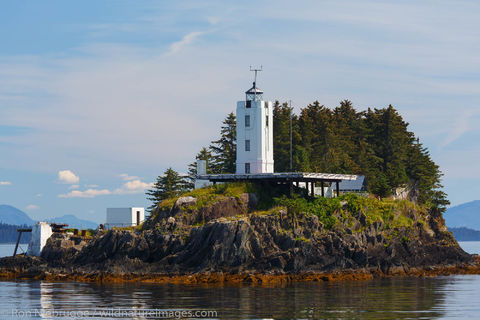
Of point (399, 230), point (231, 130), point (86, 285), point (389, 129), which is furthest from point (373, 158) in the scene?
point (86, 285)

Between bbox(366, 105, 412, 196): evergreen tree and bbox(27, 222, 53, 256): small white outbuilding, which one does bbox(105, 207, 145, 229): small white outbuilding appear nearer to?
bbox(27, 222, 53, 256): small white outbuilding

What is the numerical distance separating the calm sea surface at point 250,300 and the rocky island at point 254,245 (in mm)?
4702

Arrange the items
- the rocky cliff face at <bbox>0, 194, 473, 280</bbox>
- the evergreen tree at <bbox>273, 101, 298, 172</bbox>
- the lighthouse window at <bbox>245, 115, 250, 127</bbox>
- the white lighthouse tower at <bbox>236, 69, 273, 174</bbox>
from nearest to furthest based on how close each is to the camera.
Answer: the rocky cliff face at <bbox>0, 194, 473, 280</bbox> → the white lighthouse tower at <bbox>236, 69, 273, 174</bbox> → the lighthouse window at <bbox>245, 115, 250, 127</bbox> → the evergreen tree at <bbox>273, 101, 298, 172</bbox>

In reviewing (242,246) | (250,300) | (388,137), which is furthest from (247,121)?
(250,300)

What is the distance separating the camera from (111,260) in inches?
2537

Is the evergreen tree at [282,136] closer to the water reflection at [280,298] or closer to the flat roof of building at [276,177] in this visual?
the flat roof of building at [276,177]

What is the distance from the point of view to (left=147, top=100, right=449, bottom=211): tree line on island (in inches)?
3565

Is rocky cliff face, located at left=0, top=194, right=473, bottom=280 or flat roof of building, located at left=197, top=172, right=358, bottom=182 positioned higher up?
flat roof of building, located at left=197, top=172, right=358, bottom=182

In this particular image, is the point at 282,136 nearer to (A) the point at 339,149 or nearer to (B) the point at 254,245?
(A) the point at 339,149

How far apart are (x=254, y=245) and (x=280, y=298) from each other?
1574 cm

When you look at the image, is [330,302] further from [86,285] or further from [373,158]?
[373,158]

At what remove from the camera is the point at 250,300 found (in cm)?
4578

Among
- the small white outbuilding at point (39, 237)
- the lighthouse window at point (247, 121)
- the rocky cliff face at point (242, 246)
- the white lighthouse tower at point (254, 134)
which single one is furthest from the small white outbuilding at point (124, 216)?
the lighthouse window at point (247, 121)

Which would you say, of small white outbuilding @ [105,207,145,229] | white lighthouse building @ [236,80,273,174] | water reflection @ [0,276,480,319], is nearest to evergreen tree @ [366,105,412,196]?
white lighthouse building @ [236,80,273,174]
